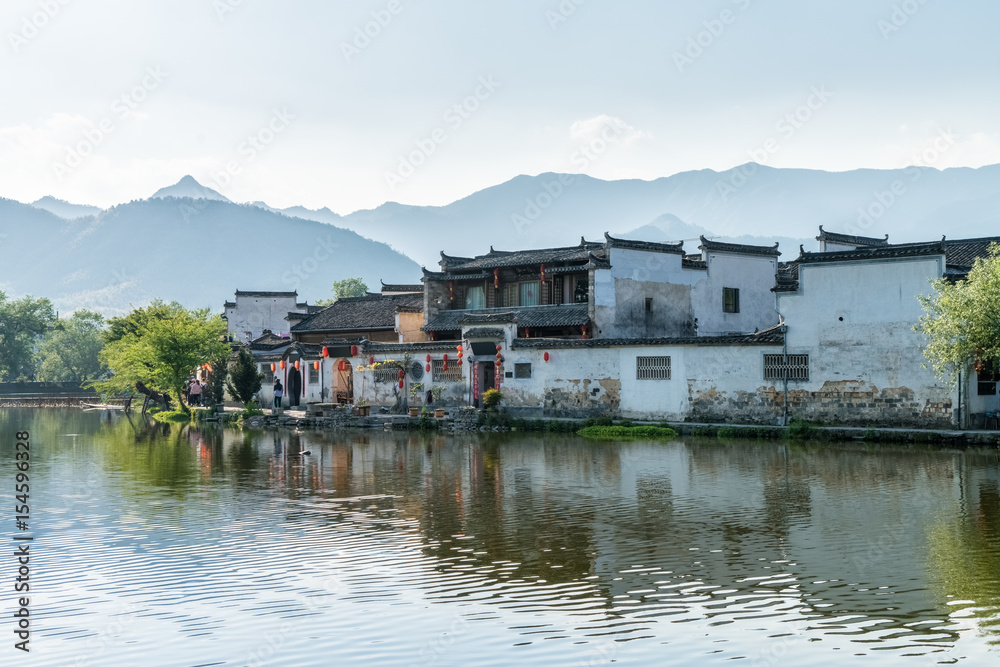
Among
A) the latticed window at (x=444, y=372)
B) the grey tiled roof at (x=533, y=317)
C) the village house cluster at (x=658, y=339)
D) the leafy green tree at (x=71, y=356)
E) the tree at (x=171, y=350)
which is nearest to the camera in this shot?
the village house cluster at (x=658, y=339)

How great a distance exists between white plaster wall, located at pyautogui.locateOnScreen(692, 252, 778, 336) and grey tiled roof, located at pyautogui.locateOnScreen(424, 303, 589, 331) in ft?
19.1

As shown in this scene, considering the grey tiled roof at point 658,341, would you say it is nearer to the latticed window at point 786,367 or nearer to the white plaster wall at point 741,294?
the latticed window at point 786,367

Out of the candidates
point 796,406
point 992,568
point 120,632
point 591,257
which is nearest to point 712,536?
point 992,568

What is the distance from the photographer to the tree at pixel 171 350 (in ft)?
158

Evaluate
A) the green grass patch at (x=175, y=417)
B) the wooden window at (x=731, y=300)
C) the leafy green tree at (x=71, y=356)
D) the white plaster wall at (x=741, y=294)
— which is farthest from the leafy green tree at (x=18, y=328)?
the wooden window at (x=731, y=300)

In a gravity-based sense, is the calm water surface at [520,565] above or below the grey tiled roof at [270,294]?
below

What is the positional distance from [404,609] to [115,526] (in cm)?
739

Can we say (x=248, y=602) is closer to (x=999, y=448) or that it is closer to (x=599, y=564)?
(x=599, y=564)

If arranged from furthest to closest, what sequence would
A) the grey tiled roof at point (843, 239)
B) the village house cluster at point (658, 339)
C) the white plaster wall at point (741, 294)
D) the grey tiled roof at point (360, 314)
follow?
the grey tiled roof at point (360, 314) < the white plaster wall at point (741, 294) < the grey tiled roof at point (843, 239) < the village house cluster at point (658, 339)

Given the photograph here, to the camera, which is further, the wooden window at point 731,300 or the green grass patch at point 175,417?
the green grass patch at point 175,417

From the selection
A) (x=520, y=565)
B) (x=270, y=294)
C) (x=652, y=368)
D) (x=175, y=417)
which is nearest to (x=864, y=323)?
(x=652, y=368)

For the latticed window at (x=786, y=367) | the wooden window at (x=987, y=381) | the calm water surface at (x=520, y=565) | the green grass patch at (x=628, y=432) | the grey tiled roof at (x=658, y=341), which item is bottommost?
the calm water surface at (x=520, y=565)

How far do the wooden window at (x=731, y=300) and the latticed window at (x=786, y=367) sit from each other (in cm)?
1321

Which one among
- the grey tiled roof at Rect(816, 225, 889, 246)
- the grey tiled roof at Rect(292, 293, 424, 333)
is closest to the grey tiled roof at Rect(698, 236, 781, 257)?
the grey tiled roof at Rect(816, 225, 889, 246)
